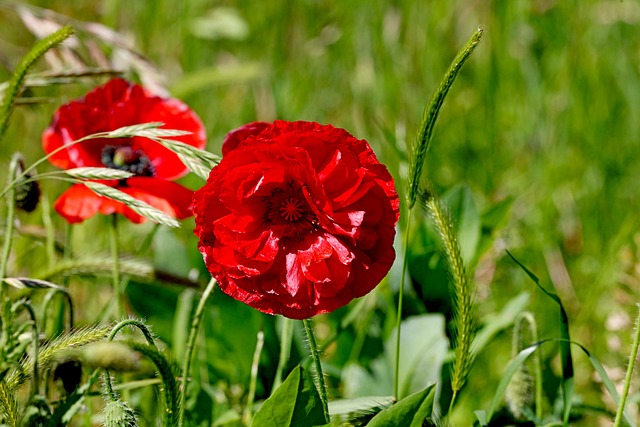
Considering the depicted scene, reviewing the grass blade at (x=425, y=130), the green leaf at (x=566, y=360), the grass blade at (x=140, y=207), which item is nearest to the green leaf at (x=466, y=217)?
the green leaf at (x=566, y=360)

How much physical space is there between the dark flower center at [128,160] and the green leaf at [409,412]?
0.60 meters

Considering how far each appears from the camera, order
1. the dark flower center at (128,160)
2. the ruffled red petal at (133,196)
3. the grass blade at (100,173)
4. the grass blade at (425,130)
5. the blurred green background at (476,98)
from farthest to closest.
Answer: the blurred green background at (476,98), the dark flower center at (128,160), the ruffled red petal at (133,196), the grass blade at (100,173), the grass blade at (425,130)

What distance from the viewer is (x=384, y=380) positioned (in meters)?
1.57

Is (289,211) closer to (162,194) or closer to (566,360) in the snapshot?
(162,194)

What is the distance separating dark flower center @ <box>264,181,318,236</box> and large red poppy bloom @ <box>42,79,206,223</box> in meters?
0.25

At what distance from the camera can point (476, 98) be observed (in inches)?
111

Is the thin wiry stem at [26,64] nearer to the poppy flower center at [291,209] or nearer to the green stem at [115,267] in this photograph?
the green stem at [115,267]


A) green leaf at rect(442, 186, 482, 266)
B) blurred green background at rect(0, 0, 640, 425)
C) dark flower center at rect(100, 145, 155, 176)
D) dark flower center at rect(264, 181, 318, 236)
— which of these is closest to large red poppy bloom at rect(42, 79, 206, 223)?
dark flower center at rect(100, 145, 155, 176)

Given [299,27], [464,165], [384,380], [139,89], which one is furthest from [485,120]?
[139,89]

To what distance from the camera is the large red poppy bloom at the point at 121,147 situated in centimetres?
132

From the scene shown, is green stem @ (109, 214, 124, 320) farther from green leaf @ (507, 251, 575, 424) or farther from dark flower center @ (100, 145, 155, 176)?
green leaf @ (507, 251, 575, 424)

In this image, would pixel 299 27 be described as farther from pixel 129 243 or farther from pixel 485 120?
pixel 129 243

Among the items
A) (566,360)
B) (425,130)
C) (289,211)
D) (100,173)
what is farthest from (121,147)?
(566,360)

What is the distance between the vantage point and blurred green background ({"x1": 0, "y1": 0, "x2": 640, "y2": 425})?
2.11 metres
